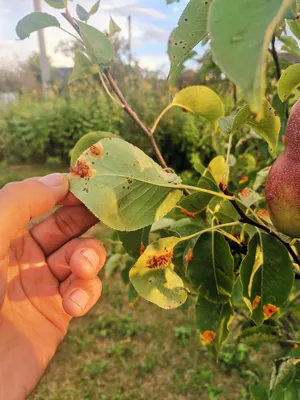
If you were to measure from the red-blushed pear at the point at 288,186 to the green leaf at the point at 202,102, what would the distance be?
0.69ft

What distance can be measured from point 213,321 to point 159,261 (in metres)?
0.24

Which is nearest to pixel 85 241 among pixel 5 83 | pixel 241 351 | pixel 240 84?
pixel 240 84

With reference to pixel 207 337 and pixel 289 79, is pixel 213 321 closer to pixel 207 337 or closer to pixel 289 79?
pixel 207 337

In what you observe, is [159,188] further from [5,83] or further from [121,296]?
[5,83]

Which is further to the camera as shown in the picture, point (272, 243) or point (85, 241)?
point (85, 241)

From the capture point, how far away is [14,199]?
2.29 feet

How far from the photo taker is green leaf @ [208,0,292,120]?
0.23 metres

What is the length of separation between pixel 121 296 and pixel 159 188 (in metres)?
2.78

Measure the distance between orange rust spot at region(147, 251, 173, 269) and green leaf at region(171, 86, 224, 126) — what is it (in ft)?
0.86

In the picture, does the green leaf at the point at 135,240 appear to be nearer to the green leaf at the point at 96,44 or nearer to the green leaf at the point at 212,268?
the green leaf at the point at 212,268

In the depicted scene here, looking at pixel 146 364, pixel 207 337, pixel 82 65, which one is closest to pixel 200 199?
pixel 207 337

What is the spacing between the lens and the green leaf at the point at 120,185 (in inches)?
20.0

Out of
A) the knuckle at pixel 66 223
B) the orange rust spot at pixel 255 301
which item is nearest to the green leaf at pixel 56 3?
the knuckle at pixel 66 223

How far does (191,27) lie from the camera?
1.69ft
